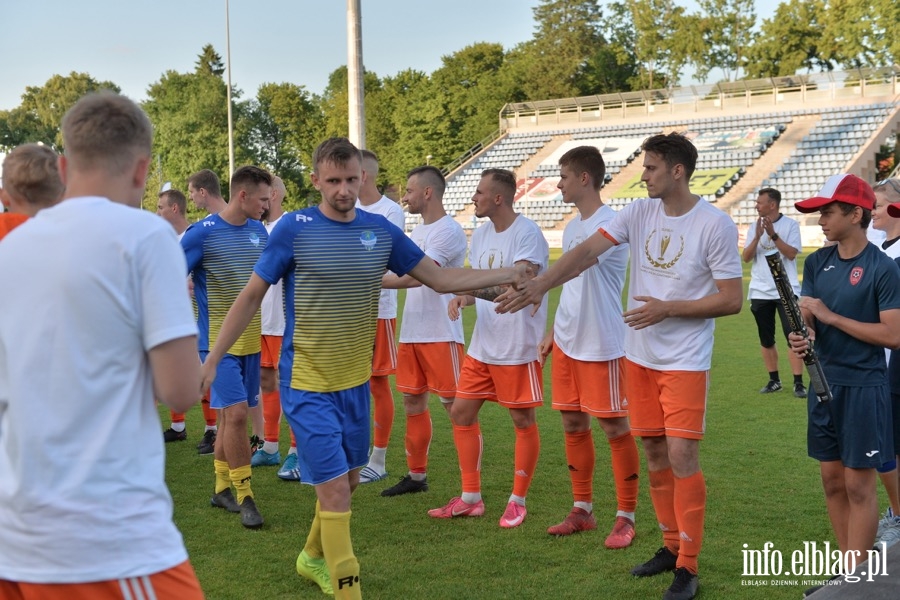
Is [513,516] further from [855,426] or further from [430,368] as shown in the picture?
[855,426]

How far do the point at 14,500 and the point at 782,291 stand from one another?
3507 mm

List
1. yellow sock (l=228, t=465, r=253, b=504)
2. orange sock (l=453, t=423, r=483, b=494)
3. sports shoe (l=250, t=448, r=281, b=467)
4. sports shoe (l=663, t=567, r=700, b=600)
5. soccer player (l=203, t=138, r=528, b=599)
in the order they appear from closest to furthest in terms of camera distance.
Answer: soccer player (l=203, t=138, r=528, b=599)
sports shoe (l=663, t=567, r=700, b=600)
yellow sock (l=228, t=465, r=253, b=504)
orange sock (l=453, t=423, r=483, b=494)
sports shoe (l=250, t=448, r=281, b=467)

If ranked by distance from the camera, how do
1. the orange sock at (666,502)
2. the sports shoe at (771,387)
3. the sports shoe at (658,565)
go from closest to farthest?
the sports shoe at (658,565) → the orange sock at (666,502) → the sports shoe at (771,387)

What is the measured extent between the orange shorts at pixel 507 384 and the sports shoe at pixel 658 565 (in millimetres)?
1337

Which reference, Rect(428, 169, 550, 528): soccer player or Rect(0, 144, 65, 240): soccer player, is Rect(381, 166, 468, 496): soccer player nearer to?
Rect(428, 169, 550, 528): soccer player

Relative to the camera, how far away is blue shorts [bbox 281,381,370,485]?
14.2ft

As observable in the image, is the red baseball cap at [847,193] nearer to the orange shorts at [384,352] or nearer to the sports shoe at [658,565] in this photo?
the sports shoe at [658,565]

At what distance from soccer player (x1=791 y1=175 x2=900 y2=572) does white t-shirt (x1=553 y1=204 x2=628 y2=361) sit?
4.41ft

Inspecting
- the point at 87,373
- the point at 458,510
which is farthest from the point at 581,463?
the point at 87,373

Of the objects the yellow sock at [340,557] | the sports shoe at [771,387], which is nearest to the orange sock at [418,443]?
the yellow sock at [340,557]

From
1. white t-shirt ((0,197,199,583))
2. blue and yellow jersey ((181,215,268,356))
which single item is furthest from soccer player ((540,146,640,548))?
white t-shirt ((0,197,199,583))

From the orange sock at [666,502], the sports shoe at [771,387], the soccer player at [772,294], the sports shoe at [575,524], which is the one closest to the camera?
the orange sock at [666,502]

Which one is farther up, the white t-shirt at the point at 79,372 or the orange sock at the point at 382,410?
the white t-shirt at the point at 79,372

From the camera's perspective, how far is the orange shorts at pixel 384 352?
7.13 meters
